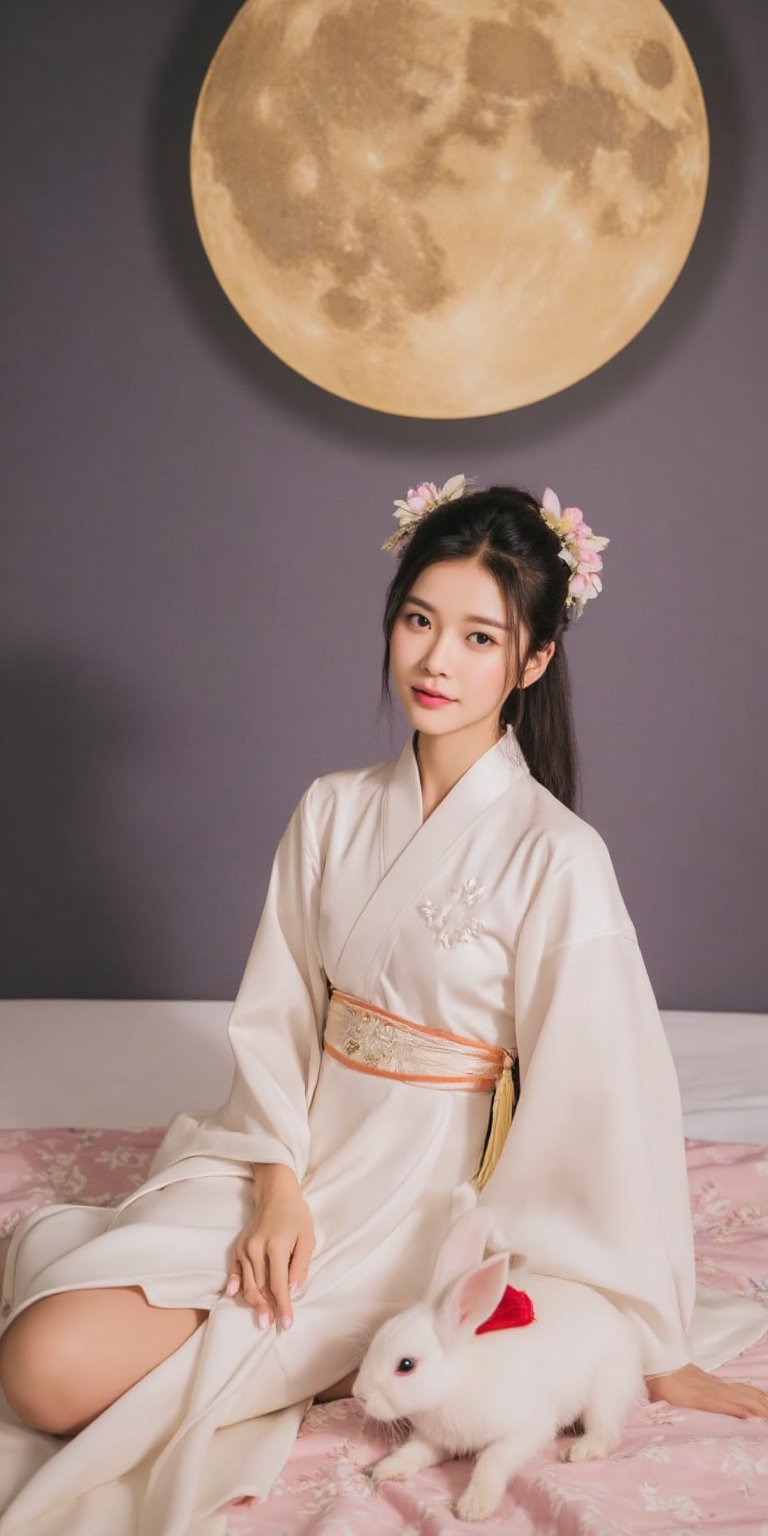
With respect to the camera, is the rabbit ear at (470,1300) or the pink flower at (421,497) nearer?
the rabbit ear at (470,1300)

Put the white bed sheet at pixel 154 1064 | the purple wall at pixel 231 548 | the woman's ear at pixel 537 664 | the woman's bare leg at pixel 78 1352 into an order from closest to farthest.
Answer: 1. the woman's bare leg at pixel 78 1352
2. the woman's ear at pixel 537 664
3. the white bed sheet at pixel 154 1064
4. the purple wall at pixel 231 548

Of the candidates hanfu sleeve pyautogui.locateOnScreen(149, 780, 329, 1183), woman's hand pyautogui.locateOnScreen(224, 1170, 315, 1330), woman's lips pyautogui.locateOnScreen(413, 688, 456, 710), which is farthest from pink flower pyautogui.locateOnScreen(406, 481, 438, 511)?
woman's hand pyautogui.locateOnScreen(224, 1170, 315, 1330)

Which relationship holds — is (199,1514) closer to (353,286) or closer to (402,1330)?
(402,1330)

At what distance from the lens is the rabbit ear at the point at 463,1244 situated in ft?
4.48

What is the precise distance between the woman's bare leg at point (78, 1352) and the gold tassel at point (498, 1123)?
0.38 m

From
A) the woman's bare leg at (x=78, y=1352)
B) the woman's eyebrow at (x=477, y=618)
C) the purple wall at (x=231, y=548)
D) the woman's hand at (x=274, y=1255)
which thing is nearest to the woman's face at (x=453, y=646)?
the woman's eyebrow at (x=477, y=618)

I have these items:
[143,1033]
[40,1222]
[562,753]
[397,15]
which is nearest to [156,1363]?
[40,1222]

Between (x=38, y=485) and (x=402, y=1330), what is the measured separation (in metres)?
2.22

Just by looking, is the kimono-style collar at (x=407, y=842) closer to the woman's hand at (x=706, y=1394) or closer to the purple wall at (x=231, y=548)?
the woman's hand at (x=706, y=1394)

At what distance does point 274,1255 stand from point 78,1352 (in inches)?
8.7

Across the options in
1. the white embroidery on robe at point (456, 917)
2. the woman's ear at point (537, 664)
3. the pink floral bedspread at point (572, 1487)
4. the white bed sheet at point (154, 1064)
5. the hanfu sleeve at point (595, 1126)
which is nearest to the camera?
the pink floral bedspread at point (572, 1487)

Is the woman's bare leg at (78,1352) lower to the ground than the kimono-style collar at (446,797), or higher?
lower

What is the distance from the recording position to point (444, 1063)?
1648 millimetres

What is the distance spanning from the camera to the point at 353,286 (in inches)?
113
